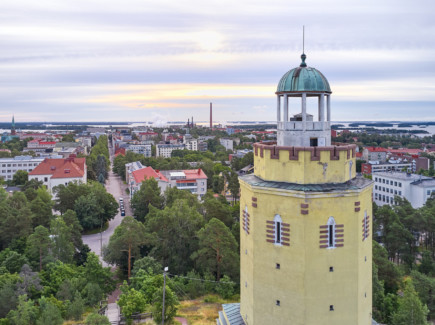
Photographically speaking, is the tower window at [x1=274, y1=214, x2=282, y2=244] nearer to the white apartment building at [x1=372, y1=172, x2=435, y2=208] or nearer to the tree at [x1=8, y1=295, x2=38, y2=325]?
the tree at [x1=8, y1=295, x2=38, y2=325]

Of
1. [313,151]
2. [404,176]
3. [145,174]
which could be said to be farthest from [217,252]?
[404,176]

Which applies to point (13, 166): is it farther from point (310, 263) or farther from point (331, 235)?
point (331, 235)

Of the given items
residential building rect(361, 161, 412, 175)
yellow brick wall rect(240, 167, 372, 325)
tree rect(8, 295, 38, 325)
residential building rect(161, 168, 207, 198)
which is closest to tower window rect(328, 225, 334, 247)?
yellow brick wall rect(240, 167, 372, 325)

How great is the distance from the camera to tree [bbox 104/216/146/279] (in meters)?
37.8

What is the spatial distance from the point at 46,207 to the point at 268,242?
42.8 metres

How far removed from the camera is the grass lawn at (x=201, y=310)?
26844mm

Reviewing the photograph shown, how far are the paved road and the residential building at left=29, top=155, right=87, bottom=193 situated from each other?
383 inches

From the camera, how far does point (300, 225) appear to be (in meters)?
13.0

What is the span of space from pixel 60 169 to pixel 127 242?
43699 millimetres

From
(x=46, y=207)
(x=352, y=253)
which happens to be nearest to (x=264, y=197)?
(x=352, y=253)

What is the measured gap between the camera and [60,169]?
7500 cm

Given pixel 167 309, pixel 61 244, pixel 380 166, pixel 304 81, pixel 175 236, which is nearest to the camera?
pixel 304 81

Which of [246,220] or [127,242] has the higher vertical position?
[246,220]

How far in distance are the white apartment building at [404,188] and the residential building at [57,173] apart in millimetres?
59148
